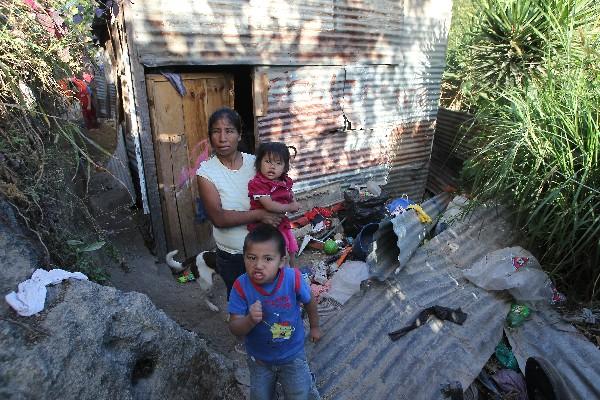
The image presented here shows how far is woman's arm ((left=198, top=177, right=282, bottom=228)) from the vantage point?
207 cm

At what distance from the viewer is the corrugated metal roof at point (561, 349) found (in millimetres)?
2309

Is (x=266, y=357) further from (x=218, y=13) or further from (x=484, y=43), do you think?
(x=484, y=43)

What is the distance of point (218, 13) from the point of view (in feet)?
13.2

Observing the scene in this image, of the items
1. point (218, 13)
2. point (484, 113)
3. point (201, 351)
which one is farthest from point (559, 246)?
point (218, 13)

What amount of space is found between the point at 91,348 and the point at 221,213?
2.89 ft

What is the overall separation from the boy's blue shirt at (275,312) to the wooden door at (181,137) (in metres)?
2.81

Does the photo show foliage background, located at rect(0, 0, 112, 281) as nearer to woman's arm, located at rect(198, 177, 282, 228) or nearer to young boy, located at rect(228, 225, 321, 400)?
woman's arm, located at rect(198, 177, 282, 228)

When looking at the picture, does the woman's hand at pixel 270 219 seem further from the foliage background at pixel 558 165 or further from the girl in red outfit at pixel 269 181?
the foliage background at pixel 558 165

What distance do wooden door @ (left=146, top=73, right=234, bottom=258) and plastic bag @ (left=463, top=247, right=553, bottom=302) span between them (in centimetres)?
318

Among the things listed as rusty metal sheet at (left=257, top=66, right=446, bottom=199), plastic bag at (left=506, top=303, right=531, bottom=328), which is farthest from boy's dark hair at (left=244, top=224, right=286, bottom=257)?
rusty metal sheet at (left=257, top=66, right=446, bottom=199)

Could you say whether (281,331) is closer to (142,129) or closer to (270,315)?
(270,315)

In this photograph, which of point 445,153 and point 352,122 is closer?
point 352,122

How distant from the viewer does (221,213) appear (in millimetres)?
2086

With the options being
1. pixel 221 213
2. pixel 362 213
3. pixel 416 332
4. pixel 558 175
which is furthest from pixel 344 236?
pixel 221 213
